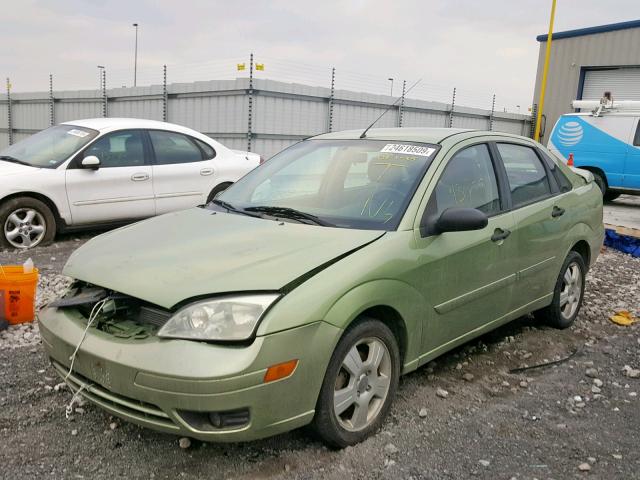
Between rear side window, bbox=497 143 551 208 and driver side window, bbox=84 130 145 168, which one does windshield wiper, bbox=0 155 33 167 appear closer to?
driver side window, bbox=84 130 145 168

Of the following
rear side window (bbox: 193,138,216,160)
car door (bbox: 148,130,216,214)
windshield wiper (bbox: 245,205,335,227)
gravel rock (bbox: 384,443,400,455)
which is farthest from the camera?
rear side window (bbox: 193,138,216,160)

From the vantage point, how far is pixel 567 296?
476 cm

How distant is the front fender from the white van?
1137 centimetres

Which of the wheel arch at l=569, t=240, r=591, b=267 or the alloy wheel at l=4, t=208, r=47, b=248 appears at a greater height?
the wheel arch at l=569, t=240, r=591, b=267

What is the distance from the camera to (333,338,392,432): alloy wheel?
2.75 meters

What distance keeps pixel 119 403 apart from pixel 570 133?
14055mm

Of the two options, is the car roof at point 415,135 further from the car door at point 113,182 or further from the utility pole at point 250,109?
the utility pole at point 250,109

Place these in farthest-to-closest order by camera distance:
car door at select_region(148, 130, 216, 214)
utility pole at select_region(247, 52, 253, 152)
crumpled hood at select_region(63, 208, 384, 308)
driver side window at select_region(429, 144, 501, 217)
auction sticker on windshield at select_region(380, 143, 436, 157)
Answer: utility pole at select_region(247, 52, 253, 152), car door at select_region(148, 130, 216, 214), auction sticker on windshield at select_region(380, 143, 436, 157), driver side window at select_region(429, 144, 501, 217), crumpled hood at select_region(63, 208, 384, 308)

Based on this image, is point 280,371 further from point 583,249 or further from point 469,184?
point 583,249

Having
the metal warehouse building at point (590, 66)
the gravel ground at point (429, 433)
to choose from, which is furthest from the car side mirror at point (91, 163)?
the metal warehouse building at point (590, 66)

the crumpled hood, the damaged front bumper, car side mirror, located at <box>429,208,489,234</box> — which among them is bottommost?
the damaged front bumper

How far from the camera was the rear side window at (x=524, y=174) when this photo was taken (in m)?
4.07

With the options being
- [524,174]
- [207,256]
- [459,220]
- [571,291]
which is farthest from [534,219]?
[207,256]

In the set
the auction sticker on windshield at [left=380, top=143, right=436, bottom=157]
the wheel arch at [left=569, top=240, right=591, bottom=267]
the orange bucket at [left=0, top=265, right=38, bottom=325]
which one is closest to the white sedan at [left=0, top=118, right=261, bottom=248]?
the orange bucket at [left=0, top=265, right=38, bottom=325]
